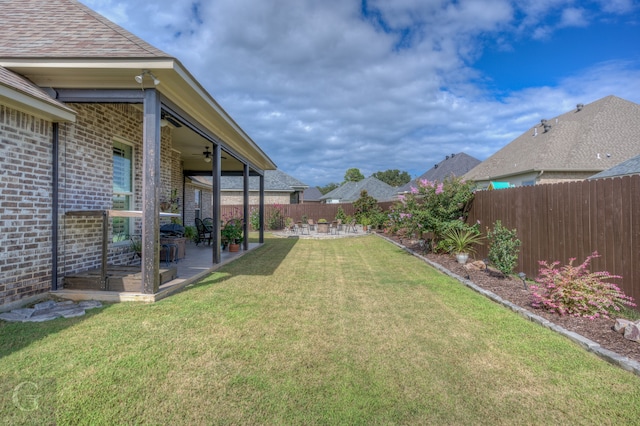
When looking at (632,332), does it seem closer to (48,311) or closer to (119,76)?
(48,311)

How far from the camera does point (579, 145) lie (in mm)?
15602

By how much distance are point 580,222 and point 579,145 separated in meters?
14.1

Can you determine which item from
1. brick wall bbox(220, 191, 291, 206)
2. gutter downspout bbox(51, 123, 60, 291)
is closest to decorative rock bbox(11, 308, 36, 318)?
gutter downspout bbox(51, 123, 60, 291)

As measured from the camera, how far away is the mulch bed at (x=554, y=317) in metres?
3.08

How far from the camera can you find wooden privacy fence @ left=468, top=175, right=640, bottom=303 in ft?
13.2

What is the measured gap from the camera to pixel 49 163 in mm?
4586

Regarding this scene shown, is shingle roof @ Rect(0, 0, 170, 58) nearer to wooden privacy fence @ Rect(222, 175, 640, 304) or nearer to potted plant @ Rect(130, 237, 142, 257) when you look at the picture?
potted plant @ Rect(130, 237, 142, 257)

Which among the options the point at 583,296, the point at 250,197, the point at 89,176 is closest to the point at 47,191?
the point at 89,176

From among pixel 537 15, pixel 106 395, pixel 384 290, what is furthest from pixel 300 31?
pixel 106 395

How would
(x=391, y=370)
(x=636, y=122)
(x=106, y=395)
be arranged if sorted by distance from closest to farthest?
(x=106, y=395)
(x=391, y=370)
(x=636, y=122)

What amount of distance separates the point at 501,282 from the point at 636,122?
16641mm

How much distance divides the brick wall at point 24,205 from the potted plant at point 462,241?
7.93m

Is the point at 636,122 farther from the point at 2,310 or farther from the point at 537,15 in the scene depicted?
the point at 2,310

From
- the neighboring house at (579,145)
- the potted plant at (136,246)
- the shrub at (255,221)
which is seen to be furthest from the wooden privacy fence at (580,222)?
the shrub at (255,221)
